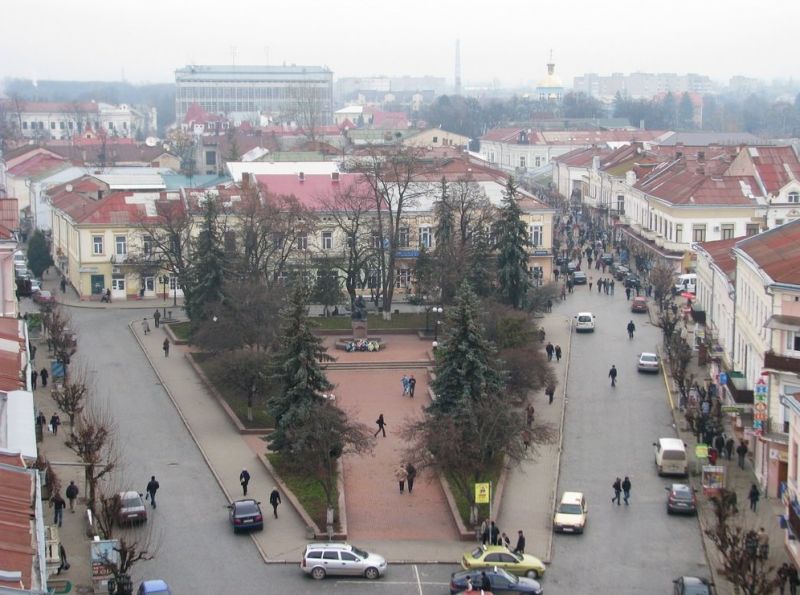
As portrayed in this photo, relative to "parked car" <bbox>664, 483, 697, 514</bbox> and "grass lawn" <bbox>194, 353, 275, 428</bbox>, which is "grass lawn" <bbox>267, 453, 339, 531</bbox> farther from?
"parked car" <bbox>664, 483, 697, 514</bbox>

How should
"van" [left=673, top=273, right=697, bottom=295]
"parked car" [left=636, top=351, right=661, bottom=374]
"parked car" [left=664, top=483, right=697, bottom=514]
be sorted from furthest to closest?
"van" [left=673, top=273, right=697, bottom=295] < "parked car" [left=636, top=351, right=661, bottom=374] < "parked car" [left=664, top=483, right=697, bottom=514]

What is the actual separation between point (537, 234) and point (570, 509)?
32582 mm

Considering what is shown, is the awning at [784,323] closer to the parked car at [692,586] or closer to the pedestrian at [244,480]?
the parked car at [692,586]

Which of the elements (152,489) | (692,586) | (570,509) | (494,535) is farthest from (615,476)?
(152,489)

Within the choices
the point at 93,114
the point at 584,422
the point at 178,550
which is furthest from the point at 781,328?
the point at 93,114

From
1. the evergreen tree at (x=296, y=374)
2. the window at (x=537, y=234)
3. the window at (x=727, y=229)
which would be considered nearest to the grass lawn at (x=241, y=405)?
the evergreen tree at (x=296, y=374)

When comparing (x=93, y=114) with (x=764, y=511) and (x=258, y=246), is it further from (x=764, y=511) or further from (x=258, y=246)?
(x=764, y=511)

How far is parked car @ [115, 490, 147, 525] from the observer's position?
26.9m

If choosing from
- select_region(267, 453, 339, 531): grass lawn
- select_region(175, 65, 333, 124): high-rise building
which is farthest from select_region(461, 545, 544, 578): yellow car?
select_region(175, 65, 333, 124): high-rise building

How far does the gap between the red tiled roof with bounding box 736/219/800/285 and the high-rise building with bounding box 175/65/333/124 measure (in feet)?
482

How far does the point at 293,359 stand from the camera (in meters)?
30.7

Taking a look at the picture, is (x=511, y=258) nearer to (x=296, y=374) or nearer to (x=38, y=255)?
(x=296, y=374)

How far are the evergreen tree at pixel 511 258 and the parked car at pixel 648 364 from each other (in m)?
6.76

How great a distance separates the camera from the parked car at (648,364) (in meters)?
41.4
